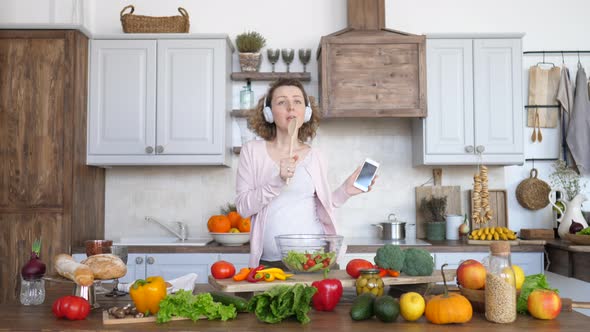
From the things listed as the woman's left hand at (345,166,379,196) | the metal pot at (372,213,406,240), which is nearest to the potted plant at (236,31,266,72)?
the metal pot at (372,213,406,240)

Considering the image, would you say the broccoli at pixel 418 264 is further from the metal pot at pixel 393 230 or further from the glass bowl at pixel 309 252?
the metal pot at pixel 393 230

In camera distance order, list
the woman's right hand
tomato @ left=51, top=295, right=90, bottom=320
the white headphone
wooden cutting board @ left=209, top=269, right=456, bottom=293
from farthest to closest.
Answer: the white headphone < the woman's right hand < wooden cutting board @ left=209, top=269, right=456, bottom=293 < tomato @ left=51, top=295, right=90, bottom=320

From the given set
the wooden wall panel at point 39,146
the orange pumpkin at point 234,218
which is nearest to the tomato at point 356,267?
the orange pumpkin at point 234,218

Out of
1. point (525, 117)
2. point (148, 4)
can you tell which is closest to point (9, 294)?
point (148, 4)

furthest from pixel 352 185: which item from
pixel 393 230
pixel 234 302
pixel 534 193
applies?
pixel 534 193

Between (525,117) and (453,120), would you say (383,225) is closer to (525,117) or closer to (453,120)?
(453,120)

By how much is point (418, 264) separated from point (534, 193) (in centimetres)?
274

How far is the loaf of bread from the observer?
178 cm

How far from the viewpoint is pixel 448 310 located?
154 centimetres

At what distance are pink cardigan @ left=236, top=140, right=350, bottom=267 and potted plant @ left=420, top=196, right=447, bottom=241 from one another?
175cm

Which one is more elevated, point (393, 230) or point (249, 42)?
point (249, 42)

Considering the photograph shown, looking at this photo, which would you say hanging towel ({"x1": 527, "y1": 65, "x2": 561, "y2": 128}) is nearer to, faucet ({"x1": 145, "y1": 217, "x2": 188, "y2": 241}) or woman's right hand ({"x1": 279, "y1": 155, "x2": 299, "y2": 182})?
faucet ({"x1": 145, "y1": 217, "x2": 188, "y2": 241})

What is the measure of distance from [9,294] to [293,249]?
254 cm

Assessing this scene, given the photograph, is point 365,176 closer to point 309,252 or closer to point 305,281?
point 309,252
